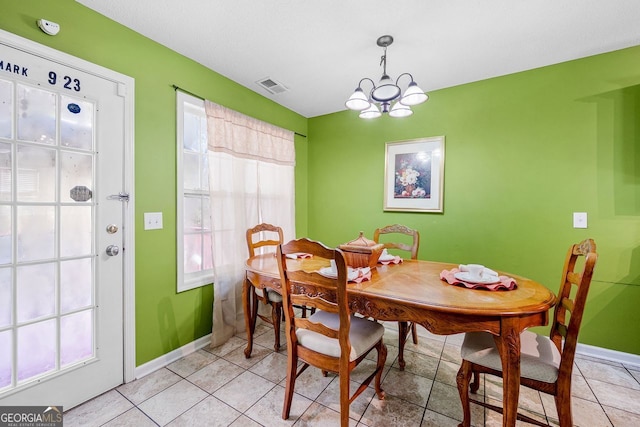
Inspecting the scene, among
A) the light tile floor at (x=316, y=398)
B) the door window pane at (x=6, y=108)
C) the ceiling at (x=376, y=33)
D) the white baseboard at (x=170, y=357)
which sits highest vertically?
the ceiling at (x=376, y=33)

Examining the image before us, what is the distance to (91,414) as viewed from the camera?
61.6 inches

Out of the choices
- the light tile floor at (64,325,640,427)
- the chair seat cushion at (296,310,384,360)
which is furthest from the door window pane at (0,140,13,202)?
the chair seat cushion at (296,310,384,360)

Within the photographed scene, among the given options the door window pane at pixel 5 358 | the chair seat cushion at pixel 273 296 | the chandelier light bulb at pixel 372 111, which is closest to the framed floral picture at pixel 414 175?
the chandelier light bulb at pixel 372 111

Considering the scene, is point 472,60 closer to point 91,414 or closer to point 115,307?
point 115,307

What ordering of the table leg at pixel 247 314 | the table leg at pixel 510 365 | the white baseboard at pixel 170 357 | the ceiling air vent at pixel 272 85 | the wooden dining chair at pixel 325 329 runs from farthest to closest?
the ceiling air vent at pixel 272 85 → the table leg at pixel 247 314 → the white baseboard at pixel 170 357 → the wooden dining chair at pixel 325 329 → the table leg at pixel 510 365

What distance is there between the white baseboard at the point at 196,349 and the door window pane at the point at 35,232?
3.38 ft

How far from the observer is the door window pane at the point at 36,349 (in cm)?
145

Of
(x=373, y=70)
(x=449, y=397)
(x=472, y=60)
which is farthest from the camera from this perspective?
(x=373, y=70)

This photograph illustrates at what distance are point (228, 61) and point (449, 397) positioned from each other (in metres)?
3.12

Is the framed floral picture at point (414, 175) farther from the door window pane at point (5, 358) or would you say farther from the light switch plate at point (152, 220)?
the door window pane at point (5, 358)

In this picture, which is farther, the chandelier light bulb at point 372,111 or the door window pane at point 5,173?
the chandelier light bulb at point 372,111

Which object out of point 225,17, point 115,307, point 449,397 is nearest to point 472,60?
point 225,17

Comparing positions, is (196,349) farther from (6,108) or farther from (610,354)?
(610,354)

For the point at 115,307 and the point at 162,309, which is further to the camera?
the point at 162,309
